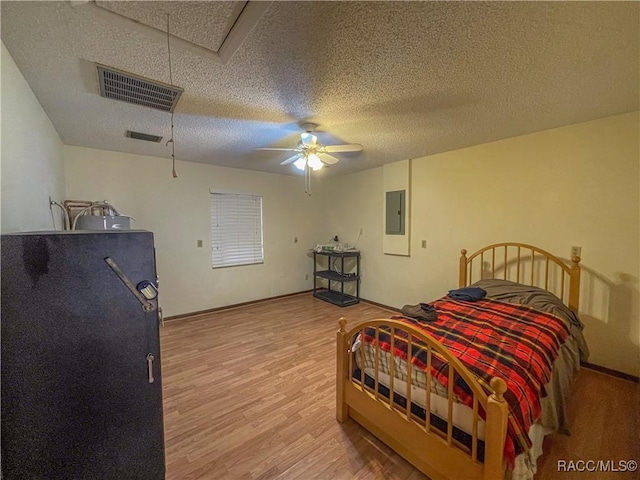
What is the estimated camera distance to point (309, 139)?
2494 mm

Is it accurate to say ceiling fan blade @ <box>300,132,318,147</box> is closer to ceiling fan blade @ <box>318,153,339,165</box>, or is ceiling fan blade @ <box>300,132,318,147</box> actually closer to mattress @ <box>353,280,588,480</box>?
ceiling fan blade @ <box>318,153,339,165</box>

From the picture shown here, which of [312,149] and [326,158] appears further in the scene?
[326,158]

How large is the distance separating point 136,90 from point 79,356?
5.83 ft

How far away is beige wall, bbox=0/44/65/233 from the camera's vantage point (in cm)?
132

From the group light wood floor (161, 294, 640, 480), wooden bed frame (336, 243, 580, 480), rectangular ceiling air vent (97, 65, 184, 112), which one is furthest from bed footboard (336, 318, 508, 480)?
rectangular ceiling air vent (97, 65, 184, 112)

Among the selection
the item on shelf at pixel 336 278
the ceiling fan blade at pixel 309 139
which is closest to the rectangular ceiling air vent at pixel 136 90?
the ceiling fan blade at pixel 309 139

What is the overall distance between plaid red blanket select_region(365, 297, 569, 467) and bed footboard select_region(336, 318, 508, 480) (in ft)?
0.18

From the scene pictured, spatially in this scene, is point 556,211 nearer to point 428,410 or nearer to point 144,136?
point 428,410

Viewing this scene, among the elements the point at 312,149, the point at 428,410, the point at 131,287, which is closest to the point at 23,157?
the point at 131,287

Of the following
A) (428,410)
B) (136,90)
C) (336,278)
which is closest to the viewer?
(428,410)

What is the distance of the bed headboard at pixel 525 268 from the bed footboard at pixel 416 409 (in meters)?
1.96

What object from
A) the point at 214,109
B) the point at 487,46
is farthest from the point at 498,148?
the point at 214,109

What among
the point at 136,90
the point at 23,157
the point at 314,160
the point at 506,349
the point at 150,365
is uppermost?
the point at 136,90

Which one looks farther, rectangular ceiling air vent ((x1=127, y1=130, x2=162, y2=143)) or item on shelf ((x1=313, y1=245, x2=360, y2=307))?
item on shelf ((x1=313, y1=245, x2=360, y2=307))
